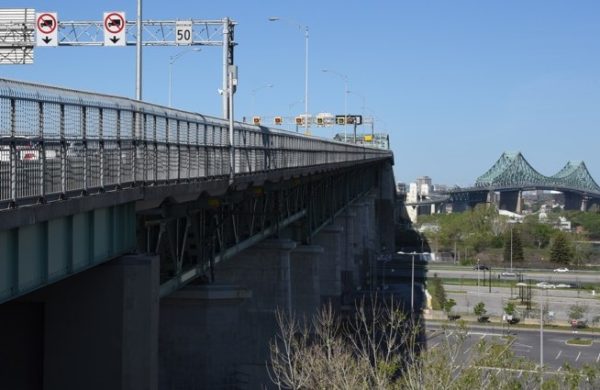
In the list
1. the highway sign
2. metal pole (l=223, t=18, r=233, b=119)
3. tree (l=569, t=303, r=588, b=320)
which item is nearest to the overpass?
metal pole (l=223, t=18, r=233, b=119)

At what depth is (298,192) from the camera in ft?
116

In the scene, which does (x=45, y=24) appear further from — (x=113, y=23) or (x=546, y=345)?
(x=546, y=345)

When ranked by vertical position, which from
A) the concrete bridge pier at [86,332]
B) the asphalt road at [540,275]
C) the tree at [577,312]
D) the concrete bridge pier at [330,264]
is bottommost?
the asphalt road at [540,275]

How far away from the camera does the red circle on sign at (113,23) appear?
2812cm

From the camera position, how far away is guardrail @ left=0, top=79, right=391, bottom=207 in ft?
34.2

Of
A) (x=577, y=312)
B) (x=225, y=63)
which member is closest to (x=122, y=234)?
(x=225, y=63)

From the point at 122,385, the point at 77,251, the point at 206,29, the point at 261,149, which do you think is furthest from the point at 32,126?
the point at 206,29

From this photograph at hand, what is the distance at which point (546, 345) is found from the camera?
52.2 metres

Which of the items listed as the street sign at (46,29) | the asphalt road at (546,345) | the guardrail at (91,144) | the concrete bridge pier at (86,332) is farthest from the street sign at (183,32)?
the asphalt road at (546,345)

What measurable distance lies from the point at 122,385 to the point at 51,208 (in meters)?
3.21

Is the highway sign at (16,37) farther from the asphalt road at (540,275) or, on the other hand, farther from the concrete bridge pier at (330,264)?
the asphalt road at (540,275)

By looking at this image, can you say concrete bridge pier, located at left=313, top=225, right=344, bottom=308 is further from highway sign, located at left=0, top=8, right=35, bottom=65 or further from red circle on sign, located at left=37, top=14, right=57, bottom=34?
highway sign, located at left=0, top=8, right=35, bottom=65

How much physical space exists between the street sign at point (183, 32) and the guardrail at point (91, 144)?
31.4ft

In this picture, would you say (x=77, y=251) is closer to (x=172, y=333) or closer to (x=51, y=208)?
(x=51, y=208)
